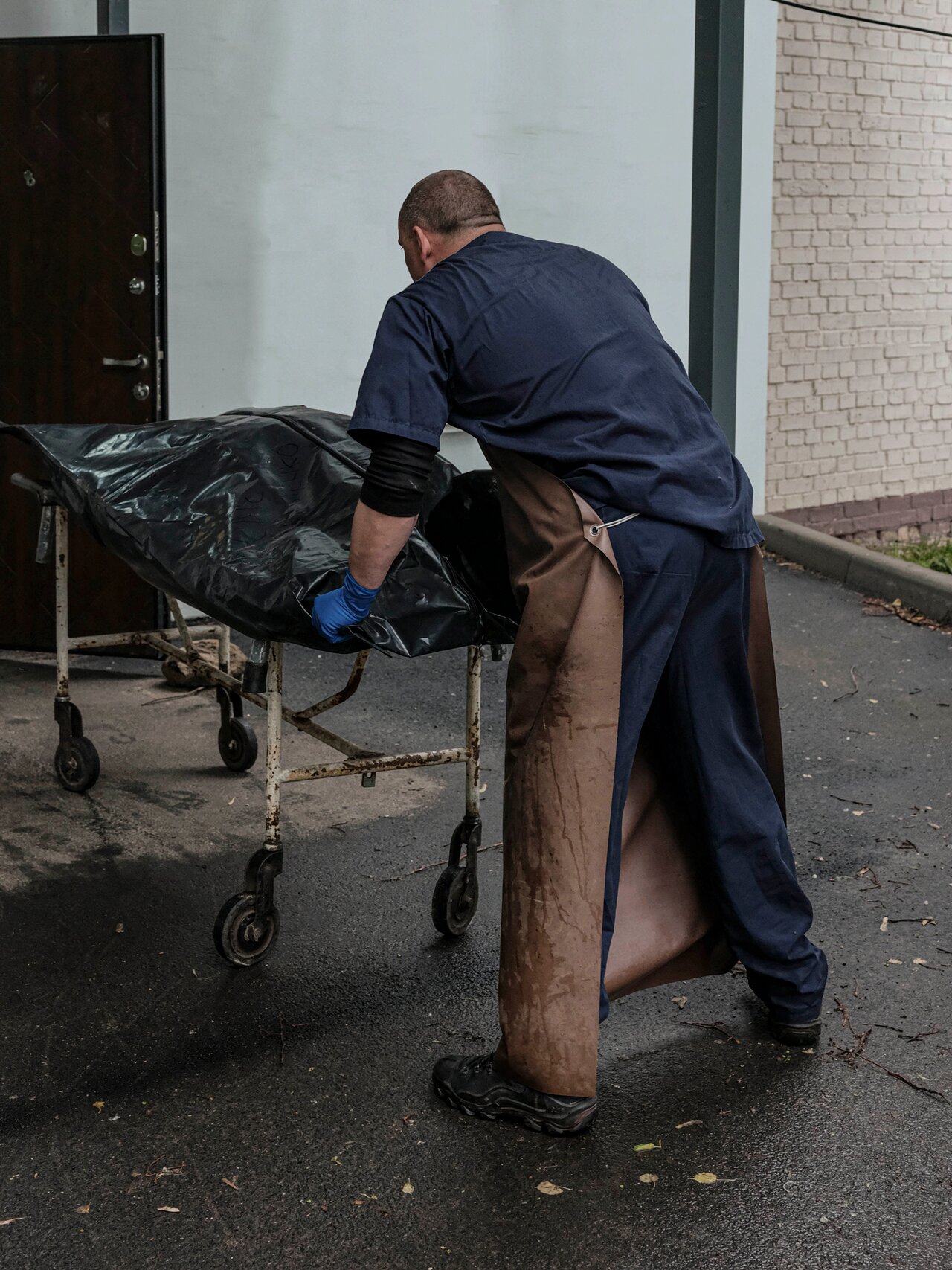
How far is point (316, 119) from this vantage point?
7.01 meters

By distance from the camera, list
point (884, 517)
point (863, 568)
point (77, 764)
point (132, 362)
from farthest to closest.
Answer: point (884, 517) → point (863, 568) → point (132, 362) → point (77, 764)

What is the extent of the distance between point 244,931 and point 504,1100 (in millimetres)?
967

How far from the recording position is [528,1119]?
3.06 meters

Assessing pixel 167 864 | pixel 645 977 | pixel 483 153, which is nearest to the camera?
pixel 645 977

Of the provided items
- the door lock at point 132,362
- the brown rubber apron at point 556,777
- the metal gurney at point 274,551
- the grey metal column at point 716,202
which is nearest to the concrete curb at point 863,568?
the grey metal column at point 716,202

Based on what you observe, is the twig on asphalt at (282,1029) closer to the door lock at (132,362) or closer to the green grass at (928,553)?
the door lock at (132,362)

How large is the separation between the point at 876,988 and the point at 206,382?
458 centimetres

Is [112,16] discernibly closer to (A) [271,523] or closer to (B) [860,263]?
(A) [271,523]

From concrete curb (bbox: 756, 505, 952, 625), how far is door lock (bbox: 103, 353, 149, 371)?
4.22 m

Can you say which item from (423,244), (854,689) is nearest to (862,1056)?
(423,244)

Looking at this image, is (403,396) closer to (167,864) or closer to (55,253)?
(167,864)

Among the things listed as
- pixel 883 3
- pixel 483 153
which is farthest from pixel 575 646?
pixel 883 3

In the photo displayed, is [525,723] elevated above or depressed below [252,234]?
below

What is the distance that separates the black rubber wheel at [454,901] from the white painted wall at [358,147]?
12.3ft
